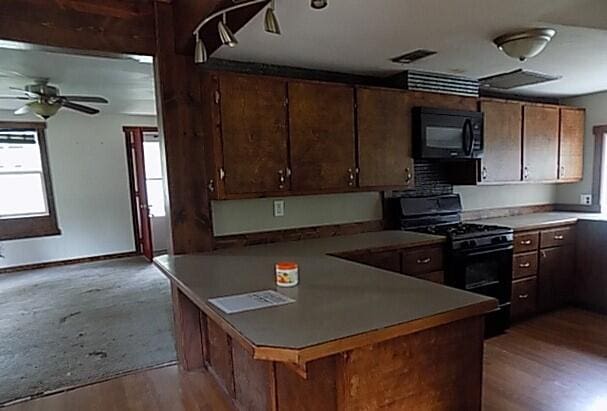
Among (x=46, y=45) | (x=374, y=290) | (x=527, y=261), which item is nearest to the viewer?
(x=374, y=290)

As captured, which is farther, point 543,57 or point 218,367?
point 543,57

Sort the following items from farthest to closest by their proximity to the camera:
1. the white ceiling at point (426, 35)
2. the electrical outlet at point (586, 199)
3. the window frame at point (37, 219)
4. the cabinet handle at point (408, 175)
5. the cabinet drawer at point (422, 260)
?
the window frame at point (37, 219), the electrical outlet at point (586, 199), the cabinet handle at point (408, 175), the cabinet drawer at point (422, 260), the white ceiling at point (426, 35)

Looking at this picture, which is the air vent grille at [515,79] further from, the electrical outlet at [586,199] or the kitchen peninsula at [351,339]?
the kitchen peninsula at [351,339]

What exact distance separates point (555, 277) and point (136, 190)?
244 inches

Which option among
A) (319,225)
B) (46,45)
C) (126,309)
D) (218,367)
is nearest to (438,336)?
(218,367)

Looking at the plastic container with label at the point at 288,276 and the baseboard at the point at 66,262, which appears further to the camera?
the baseboard at the point at 66,262

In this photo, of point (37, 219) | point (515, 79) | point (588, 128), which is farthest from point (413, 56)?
point (37, 219)

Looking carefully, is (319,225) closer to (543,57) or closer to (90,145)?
(543,57)

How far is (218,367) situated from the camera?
2.63 meters

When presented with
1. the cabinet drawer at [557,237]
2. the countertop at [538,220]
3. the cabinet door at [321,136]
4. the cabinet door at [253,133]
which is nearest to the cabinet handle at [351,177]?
the cabinet door at [321,136]

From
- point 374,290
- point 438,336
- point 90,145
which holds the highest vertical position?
point 90,145

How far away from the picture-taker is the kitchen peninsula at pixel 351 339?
1.34m

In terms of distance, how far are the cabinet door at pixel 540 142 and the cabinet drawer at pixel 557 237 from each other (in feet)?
1.91

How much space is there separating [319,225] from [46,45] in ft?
7.25
